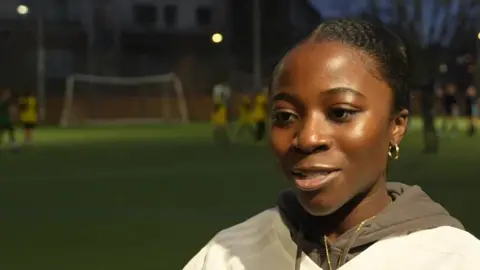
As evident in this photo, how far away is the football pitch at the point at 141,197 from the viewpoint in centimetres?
646

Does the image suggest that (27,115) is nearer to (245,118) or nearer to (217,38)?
(245,118)

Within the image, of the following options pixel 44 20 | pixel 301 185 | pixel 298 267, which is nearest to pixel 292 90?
pixel 301 185

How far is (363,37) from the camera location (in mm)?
1674

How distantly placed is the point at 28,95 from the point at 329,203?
71.6 feet

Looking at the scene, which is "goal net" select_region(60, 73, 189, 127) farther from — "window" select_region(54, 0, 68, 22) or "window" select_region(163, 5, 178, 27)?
"window" select_region(163, 5, 178, 27)

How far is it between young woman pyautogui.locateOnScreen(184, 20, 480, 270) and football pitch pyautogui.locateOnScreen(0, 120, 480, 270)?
5.9 inches

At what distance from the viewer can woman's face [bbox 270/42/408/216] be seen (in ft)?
5.27

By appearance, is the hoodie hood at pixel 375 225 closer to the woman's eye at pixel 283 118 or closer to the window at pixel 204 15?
the woman's eye at pixel 283 118

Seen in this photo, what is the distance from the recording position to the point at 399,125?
170 cm

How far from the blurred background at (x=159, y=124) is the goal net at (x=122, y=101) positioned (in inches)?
3.0

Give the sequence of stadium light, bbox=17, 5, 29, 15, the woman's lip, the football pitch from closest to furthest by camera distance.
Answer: the woman's lip < the football pitch < stadium light, bbox=17, 5, 29, 15

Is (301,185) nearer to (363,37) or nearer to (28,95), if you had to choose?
(363,37)

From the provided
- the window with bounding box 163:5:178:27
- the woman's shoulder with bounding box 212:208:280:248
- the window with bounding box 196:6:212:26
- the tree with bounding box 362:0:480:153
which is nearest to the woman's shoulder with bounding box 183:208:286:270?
the woman's shoulder with bounding box 212:208:280:248

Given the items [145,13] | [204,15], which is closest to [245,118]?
[204,15]
